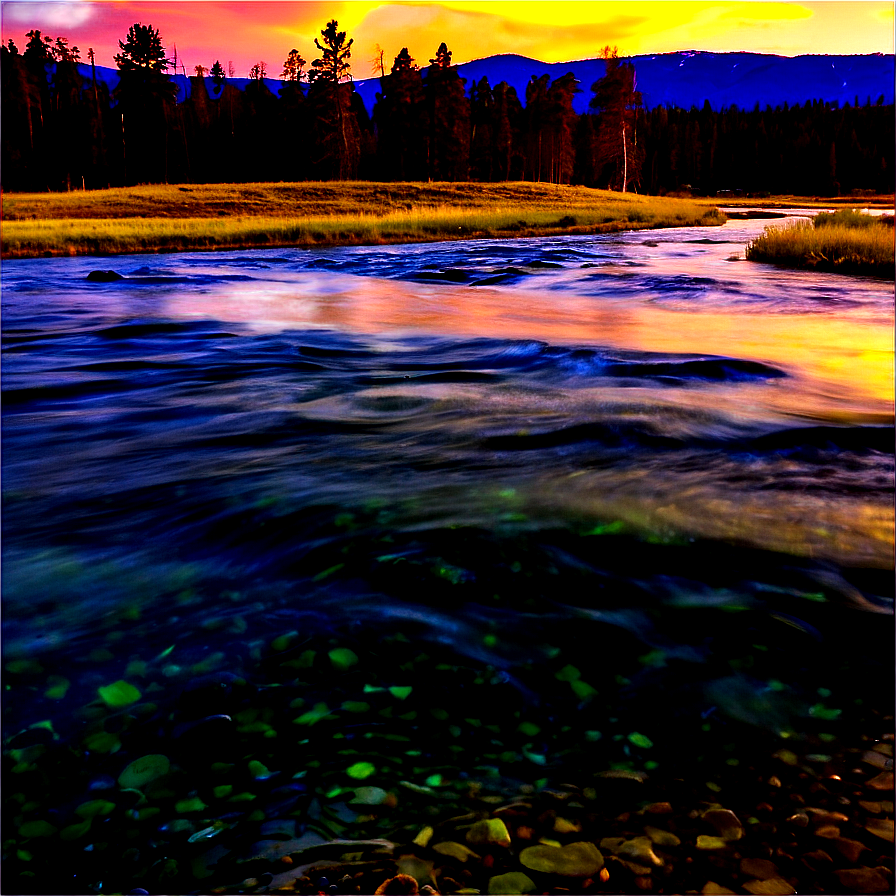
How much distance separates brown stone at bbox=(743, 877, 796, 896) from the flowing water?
1.89 ft

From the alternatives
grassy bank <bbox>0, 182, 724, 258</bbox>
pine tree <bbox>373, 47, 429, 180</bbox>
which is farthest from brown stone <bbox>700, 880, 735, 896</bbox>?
pine tree <bbox>373, 47, 429, 180</bbox>

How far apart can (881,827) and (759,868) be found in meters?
0.50

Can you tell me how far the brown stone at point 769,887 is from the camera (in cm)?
220

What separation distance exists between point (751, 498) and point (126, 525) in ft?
14.4

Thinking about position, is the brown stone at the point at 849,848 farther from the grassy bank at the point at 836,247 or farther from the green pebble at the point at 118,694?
the grassy bank at the point at 836,247

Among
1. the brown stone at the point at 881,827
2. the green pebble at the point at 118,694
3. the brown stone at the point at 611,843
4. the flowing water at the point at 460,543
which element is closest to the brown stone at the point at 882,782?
the brown stone at the point at 881,827

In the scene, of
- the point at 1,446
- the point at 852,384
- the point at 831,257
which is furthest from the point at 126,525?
the point at 831,257

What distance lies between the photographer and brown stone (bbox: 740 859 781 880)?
2256 mm

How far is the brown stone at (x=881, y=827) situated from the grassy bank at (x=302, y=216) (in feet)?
99.3

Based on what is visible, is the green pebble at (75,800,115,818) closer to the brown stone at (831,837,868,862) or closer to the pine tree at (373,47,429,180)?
the brown stone at (831,837,868,862)

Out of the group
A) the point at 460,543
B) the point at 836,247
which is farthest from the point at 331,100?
the point at 460,543

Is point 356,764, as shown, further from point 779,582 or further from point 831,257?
point 831,257

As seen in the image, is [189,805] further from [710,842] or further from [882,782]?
[882,782]

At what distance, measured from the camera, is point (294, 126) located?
6644 centimetres
